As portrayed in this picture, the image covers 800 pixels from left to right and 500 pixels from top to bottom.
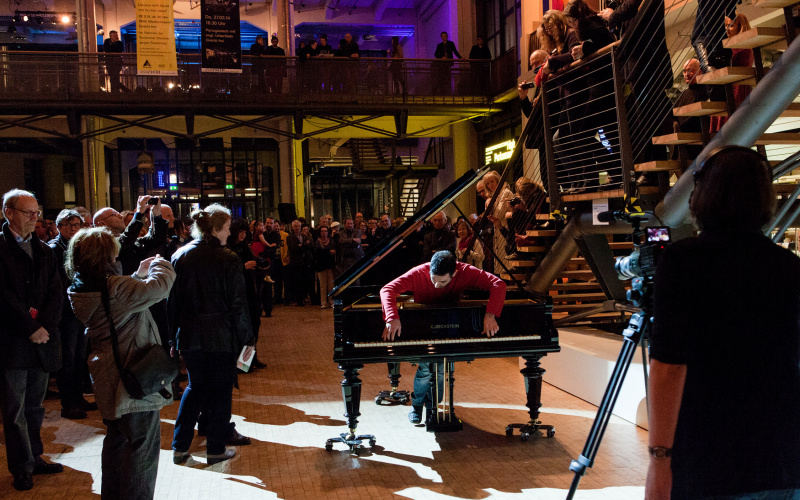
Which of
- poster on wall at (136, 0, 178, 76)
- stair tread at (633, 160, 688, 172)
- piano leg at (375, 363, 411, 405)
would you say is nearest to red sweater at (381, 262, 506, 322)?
piano leg at (375, 363, 411, 405)

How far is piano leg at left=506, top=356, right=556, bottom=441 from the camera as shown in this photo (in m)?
5.16

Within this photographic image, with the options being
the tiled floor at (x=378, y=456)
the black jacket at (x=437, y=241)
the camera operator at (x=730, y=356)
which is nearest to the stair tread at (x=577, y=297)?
the tiled floor at (x=378, y=456)

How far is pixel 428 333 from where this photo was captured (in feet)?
16.2

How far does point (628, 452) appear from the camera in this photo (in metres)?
4.80

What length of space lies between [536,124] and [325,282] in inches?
285

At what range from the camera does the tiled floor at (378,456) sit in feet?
A: 13.9

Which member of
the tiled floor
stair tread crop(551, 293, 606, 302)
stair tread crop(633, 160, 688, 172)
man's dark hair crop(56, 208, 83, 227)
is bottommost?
the tiled floor

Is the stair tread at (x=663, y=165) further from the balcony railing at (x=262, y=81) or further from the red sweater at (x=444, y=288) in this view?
the balcony railing at (x=262, y=81)

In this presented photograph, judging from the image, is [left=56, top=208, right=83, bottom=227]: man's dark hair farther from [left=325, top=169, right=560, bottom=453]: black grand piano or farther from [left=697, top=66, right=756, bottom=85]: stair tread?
[left=697, top=66, right=756, bottom=85]: stair tread

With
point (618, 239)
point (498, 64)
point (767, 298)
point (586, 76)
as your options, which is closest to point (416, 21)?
point (498, 64)

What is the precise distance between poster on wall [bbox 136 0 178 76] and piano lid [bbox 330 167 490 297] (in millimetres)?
9238

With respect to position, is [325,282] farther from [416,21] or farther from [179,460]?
[416,21]

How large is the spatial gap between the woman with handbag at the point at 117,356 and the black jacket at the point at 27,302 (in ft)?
3.49

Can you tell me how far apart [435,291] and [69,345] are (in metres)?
3.28
